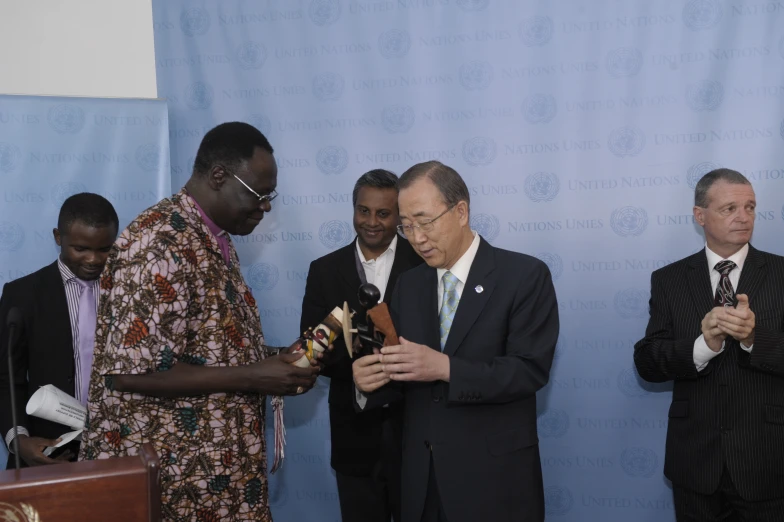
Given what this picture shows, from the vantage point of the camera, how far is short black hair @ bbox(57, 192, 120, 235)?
296cm

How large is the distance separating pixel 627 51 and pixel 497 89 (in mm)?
648

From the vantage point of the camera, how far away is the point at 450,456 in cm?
221

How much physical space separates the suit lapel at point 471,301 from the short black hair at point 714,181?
1.25 m

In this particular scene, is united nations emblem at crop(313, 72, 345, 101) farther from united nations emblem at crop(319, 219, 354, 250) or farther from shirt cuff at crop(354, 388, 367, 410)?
shirt cuff at crop(354, 388, 367, 410)

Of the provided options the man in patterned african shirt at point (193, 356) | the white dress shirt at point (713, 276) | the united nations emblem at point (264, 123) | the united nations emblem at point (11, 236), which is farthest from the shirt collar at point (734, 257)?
the united nations emblem at point (11, 236)

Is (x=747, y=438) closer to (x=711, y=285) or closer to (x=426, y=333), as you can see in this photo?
(x=711, y=285)

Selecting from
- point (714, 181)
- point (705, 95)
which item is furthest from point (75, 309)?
point (705, 95)

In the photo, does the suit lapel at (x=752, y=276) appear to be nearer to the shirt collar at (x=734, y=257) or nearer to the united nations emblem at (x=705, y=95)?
the shirt collar at (x=734, y=257)

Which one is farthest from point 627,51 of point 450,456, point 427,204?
point 450,456

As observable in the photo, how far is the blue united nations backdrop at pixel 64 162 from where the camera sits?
3.66 m

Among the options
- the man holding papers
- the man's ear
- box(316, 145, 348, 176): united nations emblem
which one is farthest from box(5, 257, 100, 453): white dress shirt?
the man's ear

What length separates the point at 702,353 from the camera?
2.83 m

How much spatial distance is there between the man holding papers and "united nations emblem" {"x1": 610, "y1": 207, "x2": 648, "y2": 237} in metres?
2.34

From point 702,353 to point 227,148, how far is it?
6.38ft
